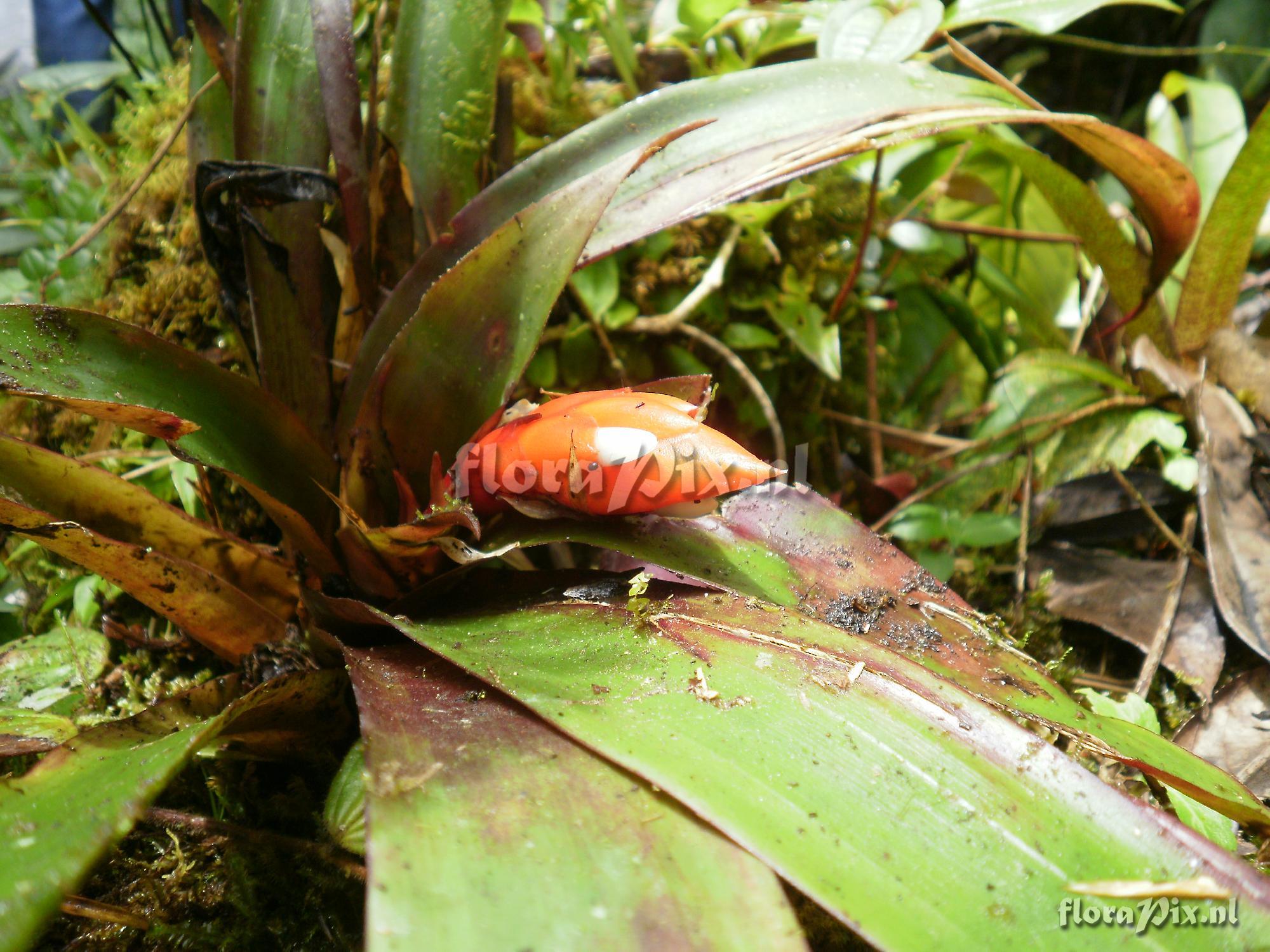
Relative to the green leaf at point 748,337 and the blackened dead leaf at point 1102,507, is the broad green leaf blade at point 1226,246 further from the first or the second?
the green leaf at point 748,337

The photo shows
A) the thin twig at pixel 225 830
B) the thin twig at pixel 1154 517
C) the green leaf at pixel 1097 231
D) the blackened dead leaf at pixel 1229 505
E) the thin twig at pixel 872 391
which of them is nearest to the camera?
the thin twig at pixel 225 830

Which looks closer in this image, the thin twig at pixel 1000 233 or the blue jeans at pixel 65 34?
the thin twig at pixel 1000 233

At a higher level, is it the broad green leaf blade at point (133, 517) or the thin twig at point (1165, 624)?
the broad green leaf blade at point (133, 517)

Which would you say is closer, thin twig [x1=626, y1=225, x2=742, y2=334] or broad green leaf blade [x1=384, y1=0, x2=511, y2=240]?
broad green leaf blade [x1=384, y1=0, x2=511, y2=240]

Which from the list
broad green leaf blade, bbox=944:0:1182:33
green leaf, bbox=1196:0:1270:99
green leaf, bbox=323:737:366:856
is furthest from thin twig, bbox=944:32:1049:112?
green leaf, bbox=1196:0:1270:99

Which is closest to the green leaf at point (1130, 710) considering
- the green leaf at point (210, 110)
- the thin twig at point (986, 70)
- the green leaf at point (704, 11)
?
the thin twig at point (986, 70)

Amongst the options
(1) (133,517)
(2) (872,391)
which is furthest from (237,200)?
(2) (872,391)

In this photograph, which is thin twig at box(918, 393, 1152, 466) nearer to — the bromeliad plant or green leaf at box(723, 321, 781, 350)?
the bromeliad plant
